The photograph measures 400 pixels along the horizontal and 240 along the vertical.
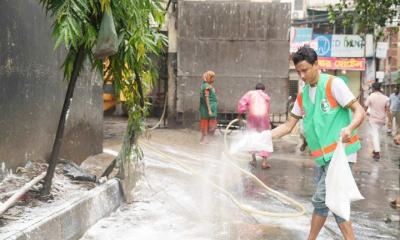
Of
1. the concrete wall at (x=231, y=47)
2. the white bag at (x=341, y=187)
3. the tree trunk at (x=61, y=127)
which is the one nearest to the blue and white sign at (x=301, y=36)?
the concrete wall at (x=231, y=47)

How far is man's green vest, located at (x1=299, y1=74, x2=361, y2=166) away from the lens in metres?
4.25

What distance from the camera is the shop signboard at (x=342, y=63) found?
96.7 feet

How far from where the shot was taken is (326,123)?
14.0 feet

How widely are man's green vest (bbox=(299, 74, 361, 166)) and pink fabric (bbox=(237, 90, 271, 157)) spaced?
17.0 ft

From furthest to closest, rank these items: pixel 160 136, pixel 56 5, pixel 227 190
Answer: pixel 160 136 < pixel 227 190 < pixel 56 5

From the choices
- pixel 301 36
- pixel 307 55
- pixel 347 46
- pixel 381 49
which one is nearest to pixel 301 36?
pixel 301 36

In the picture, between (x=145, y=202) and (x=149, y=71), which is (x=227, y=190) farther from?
(x=149, y=71)

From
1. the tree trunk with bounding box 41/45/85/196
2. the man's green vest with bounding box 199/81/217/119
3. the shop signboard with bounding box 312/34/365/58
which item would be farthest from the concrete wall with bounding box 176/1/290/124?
the shop signboard with bounding box 312/34/365/58

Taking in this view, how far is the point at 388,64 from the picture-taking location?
31.1 meters

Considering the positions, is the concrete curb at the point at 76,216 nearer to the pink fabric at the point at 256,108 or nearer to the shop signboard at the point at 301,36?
the pink fabric at the point at 256,108

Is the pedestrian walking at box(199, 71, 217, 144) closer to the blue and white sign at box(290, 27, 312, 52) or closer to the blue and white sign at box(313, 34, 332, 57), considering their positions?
the blue and white sign at box(290, 27, 312, 52)

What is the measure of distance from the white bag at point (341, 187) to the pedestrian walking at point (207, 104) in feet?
25.7

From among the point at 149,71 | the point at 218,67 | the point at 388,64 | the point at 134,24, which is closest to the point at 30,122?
the point at 149,71

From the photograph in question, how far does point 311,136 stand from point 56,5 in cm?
257
